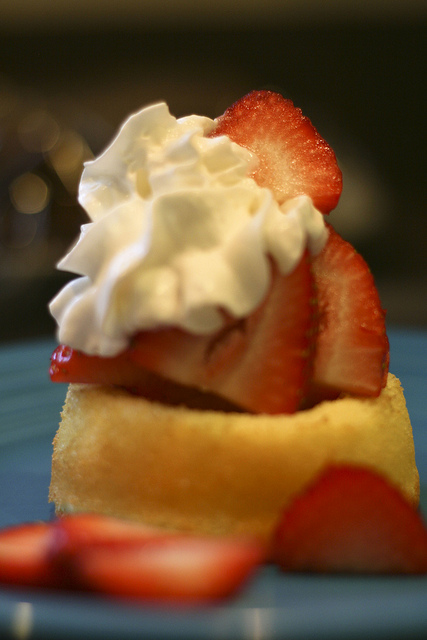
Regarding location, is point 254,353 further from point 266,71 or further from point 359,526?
point 266,71

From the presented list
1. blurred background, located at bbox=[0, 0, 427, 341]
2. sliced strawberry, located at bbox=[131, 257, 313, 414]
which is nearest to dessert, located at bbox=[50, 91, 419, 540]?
sliced strawberry, located at bbox=[131, 257, 313, 414]

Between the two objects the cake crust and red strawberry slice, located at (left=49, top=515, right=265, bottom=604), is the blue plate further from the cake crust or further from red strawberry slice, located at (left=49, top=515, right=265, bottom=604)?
the cake crust

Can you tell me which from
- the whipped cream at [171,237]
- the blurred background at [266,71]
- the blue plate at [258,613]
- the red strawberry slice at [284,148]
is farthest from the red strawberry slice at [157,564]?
the blurred background at [266,71]

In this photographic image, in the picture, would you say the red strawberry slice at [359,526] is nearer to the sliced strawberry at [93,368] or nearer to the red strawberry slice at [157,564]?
the red strawberry slice at [157,564]

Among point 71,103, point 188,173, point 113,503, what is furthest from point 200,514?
point 71,103

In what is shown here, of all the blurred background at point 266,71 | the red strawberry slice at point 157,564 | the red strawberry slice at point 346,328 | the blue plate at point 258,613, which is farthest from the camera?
the blurred background at point 266,71
